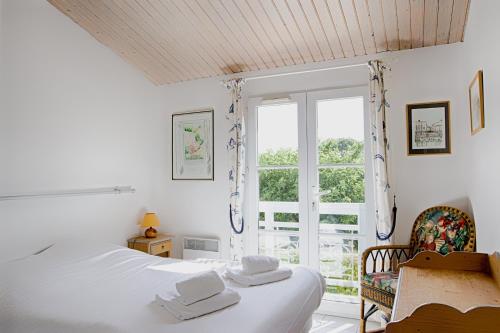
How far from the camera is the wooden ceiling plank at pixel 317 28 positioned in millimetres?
2543

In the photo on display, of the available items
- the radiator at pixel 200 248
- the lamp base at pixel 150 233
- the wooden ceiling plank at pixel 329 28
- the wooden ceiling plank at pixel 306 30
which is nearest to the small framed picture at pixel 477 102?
the wooden ceiling plank at pixel 329 28

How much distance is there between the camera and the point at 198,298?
66.9 inches

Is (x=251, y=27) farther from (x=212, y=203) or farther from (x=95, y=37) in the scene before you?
(x=212, y=203)

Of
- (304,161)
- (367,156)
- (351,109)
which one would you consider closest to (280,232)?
(304,161)

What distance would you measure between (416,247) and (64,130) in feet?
10.3

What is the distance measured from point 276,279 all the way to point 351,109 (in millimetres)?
1806

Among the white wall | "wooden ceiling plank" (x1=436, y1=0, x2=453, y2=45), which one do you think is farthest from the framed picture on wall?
"wooden ceiling plank" (x1=436, y1=0, x2=453, y2=45)

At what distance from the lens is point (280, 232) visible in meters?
3.42

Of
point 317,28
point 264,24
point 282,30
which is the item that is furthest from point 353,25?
point 264,24

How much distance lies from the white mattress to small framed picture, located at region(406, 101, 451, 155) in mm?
1453

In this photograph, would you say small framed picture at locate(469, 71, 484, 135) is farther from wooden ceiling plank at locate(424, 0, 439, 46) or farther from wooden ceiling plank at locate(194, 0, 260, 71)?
wooden ceiling plank at locate(194, 0, 260, 71)

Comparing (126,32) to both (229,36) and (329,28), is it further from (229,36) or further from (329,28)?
(329,28)

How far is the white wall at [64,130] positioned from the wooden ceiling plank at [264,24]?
163 centimetres

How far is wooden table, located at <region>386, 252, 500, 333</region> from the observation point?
1.05 m
